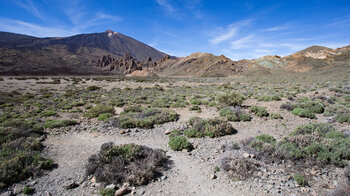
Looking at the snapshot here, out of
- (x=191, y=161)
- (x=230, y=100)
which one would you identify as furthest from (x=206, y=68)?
(x=191, y=161)

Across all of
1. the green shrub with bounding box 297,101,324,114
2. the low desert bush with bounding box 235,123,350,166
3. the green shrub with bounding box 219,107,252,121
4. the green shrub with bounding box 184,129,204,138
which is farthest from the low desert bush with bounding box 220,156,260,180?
the green shrub with bounding box 297,101,324,114

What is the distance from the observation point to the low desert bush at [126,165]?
13.9ft

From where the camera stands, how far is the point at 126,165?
4789mm

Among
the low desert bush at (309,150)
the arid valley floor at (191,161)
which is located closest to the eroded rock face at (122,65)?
the arid valley floor at (191,161)

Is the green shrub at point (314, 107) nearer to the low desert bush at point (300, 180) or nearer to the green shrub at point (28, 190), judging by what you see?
the low desert bush at point (300, 180)

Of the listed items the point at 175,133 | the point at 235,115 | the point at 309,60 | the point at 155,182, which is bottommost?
the point at 155,182

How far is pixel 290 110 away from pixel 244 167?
8.04m

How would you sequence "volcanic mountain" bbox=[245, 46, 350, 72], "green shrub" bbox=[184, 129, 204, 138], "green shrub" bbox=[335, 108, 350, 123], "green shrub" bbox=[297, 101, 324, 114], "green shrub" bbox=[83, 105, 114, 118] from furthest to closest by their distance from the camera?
1. "volcanic mountain" bbox=[245, 46, 350, 72]
2. "green shrub" bbox=[83, 105, 114, 118]
3. "green shrub" bbox=[297, 101, 324, 114]
4. "green shrub" bbox=[335, 108, 350, 123]
5. "green shrub" bbox=[184, 129, 204, 138]

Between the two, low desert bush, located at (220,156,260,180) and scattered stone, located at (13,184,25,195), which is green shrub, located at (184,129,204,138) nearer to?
low desert bush, located at (220,156,260,180)

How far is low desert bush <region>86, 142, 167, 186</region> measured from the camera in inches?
167

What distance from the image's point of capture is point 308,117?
9.05 m

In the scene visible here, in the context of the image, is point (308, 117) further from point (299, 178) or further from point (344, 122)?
point (299, 178)

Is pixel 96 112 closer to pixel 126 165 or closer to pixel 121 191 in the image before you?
pixel 126 165

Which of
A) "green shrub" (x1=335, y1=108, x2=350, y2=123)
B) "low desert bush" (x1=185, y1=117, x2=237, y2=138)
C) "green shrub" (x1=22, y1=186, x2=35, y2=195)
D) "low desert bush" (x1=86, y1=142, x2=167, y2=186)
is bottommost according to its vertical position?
"green shrub" (x1=22, y1=186, x2=35, y2=195)
